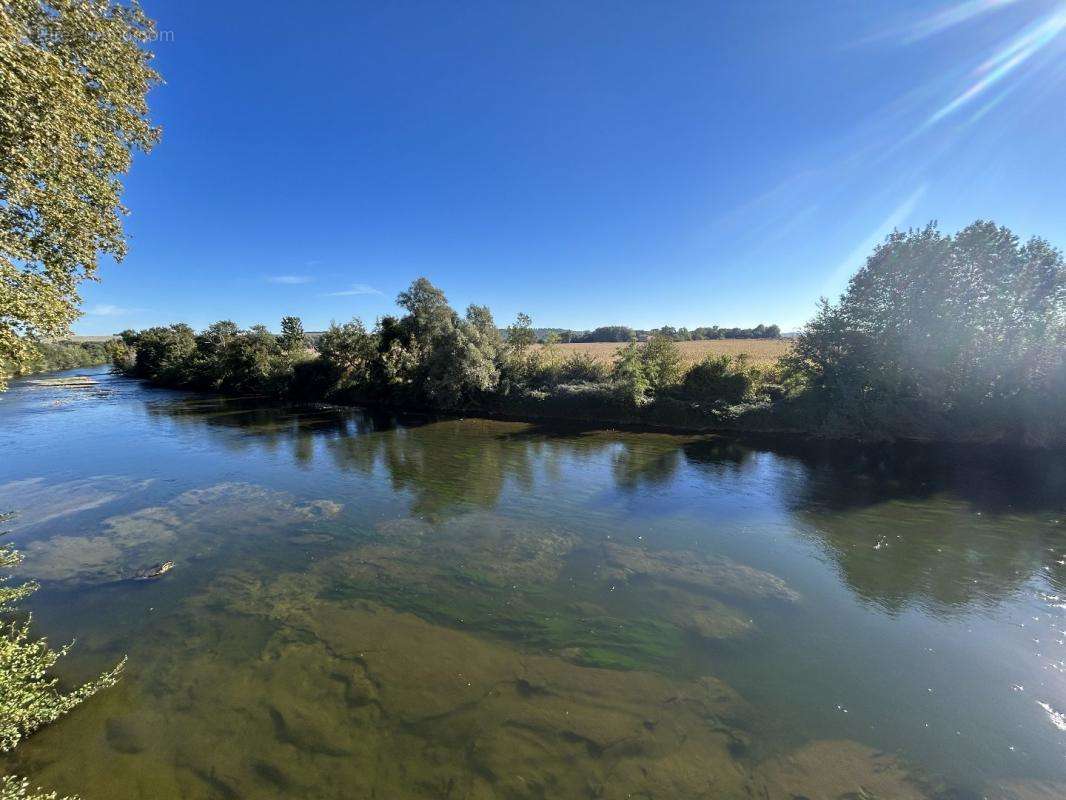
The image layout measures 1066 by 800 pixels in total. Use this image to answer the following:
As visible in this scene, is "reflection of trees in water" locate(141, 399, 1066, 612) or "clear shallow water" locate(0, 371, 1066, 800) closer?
"clear shallow water" locate(0, 371, 1066, 800)

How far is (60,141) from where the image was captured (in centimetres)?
691

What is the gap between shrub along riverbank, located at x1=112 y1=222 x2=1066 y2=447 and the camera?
1884 centimetres

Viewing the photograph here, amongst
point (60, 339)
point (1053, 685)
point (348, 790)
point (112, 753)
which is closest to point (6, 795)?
point (112, 753)

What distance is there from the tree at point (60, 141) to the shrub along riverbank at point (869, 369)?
2357 cm

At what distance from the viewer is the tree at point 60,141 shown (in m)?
6.35

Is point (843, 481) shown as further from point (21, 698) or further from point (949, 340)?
point (21, 698)

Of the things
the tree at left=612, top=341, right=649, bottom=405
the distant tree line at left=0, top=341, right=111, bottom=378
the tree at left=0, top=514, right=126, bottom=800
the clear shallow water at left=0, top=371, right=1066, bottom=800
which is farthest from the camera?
the distant tree line at left=0, top=341, right=111, bottom=378

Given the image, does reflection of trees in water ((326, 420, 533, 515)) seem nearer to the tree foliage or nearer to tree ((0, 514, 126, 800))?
tree ((0, 514, 126, 800))

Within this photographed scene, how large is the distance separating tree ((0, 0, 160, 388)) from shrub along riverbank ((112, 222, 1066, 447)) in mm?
23566

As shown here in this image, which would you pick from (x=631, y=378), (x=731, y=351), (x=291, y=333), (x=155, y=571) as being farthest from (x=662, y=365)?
(x=291, y=333)

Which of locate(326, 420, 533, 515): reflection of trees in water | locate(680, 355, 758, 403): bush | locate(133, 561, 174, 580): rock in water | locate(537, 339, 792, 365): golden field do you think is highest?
locate(537, 339, 792, 365): golden field

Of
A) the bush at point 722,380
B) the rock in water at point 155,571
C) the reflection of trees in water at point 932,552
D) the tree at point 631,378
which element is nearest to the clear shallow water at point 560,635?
the reflection of trees in water at point 932,552

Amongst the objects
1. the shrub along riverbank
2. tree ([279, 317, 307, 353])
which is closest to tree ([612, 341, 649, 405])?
the shrub along riverbank

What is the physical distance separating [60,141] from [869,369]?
99.8 ft
